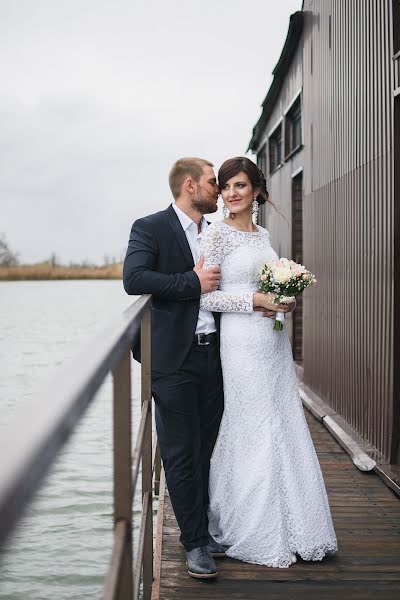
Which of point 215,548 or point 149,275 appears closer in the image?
point 149,275

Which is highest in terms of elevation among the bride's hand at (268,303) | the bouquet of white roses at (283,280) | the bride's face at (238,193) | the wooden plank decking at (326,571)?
the bride's face at (238,193)

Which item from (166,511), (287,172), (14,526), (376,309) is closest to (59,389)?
(14,526)

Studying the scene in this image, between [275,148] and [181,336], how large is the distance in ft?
41.4

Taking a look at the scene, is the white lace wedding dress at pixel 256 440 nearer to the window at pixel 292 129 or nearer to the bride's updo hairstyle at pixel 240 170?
the bride's updo hairstyle at pixel 240 170

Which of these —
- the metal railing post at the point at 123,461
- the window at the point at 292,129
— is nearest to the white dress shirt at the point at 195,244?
the metal railing post at the point at 123,461

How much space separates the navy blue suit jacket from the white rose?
347 millimetres

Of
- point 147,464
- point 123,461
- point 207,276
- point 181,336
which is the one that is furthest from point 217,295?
point 123,461

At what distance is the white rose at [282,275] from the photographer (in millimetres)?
3590

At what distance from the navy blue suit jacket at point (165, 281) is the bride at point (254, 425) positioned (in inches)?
4.2

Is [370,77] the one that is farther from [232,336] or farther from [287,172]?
[287,172]

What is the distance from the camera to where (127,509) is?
5.72ft

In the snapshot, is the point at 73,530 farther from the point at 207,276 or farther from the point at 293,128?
the point at 293,128

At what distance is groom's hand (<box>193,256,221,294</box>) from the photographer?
11.8ft

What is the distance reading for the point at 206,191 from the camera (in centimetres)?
375
